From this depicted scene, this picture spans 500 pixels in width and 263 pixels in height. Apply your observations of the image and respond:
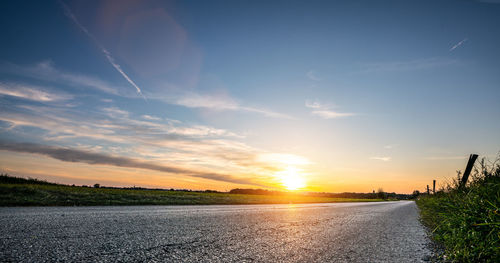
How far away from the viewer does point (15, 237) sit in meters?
A: 4.46

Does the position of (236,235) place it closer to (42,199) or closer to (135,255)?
(135,255)

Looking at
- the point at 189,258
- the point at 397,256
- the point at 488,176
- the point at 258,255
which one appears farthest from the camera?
the point at 488,176

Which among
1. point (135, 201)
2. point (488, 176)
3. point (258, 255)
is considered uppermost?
→ point (488, 176)

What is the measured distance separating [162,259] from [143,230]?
95.5 inches

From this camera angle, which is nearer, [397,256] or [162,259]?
[162,259]

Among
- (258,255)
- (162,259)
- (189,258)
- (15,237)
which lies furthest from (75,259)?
(258,255)

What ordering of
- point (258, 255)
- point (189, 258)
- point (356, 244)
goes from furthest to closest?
point (356, 244) < point (258, 255) < point (189, 258)

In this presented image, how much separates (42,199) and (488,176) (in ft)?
57.9

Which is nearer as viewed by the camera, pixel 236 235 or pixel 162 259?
pixel 162 259

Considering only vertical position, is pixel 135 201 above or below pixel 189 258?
below

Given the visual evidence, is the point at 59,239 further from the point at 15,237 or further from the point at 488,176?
the point at 488,176

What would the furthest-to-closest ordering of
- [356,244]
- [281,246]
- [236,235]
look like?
[236,235] → [356,244] → [281,246]

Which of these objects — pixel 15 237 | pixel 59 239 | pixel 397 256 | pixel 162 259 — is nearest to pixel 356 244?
pixel 397 256

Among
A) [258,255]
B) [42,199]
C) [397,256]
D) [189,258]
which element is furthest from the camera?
[42,199]
